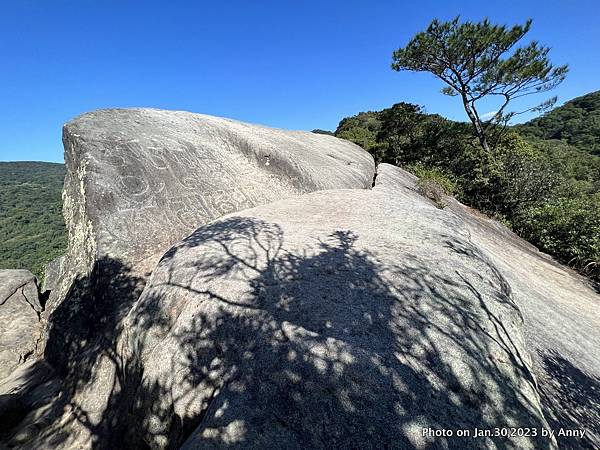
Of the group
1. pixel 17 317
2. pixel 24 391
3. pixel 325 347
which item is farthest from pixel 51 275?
pixel 325 347

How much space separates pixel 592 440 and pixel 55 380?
858cm

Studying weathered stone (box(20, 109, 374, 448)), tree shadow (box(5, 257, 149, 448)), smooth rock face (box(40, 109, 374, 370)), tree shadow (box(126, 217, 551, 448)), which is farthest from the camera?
smooth rock face (box(40, 109, 374, 370))

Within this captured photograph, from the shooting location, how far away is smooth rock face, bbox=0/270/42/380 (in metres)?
6.95

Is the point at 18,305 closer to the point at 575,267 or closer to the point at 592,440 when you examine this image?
the point at 592,440

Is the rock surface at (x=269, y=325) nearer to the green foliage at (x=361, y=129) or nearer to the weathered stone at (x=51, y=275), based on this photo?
the weathered stone at (x=51, y=275)

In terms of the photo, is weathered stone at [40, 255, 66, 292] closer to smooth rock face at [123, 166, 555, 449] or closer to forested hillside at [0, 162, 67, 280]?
smooth rock face at [123, 166, 555, 449]

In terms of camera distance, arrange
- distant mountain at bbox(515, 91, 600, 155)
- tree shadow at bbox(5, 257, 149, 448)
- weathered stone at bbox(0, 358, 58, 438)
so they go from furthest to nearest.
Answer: distant mountain at bbox(515, 91, 600, 155) < weathered stone at bbox(0, 358, 58, 438) < tree shadow at bbox(5, 257, 149, 448)

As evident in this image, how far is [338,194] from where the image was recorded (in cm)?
839

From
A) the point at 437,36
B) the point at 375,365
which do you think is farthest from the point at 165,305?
the point at 437,36

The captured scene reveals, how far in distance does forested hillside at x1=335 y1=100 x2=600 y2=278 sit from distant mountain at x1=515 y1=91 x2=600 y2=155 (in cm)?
3951

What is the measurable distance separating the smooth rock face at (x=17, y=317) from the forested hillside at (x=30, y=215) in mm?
33576

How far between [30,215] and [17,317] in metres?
132

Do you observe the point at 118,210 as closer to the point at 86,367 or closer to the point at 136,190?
the point at 136,190

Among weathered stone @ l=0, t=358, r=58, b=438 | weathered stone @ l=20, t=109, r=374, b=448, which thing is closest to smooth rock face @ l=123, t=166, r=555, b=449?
weathered stone @ l=20, t=109, r=374, b=448
